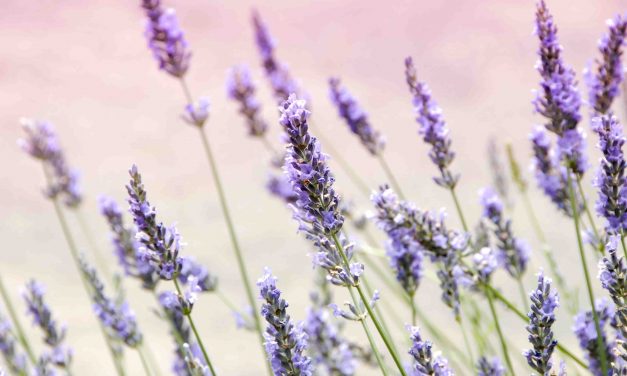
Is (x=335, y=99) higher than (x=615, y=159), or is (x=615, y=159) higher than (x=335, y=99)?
(x=335, y=99)

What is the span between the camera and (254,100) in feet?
11.9

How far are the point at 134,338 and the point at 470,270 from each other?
1.08 meters

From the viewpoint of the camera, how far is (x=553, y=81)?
2.14 m

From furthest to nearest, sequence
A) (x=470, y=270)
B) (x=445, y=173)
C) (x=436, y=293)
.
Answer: (x=436, y=293)
(x=445, y=173)
(x=470, y=270)

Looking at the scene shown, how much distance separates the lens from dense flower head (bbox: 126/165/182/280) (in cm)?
174

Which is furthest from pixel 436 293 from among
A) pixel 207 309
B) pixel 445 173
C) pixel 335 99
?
pixel 445 173

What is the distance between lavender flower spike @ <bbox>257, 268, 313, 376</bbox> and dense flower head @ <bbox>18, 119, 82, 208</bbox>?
222cm

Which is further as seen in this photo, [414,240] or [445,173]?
[445,173]

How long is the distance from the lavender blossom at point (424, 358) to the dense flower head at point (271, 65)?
2.02 meters

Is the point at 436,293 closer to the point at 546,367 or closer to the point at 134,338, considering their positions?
the point at 134,338

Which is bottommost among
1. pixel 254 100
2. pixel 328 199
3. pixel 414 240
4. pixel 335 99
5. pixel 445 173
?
pixel 328 199

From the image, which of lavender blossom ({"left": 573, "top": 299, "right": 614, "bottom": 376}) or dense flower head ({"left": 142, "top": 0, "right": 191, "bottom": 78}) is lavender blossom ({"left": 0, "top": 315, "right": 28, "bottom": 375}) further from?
lavender blossom ({"left": 573, "top": 299, "right": 614, "bottom": 376})

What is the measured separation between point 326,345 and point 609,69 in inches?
50.5

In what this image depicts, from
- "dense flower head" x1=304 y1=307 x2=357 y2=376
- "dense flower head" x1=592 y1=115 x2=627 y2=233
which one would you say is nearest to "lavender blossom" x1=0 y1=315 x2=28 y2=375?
"dense flower head" x1=304 y1=307 x2=357 y2=376
